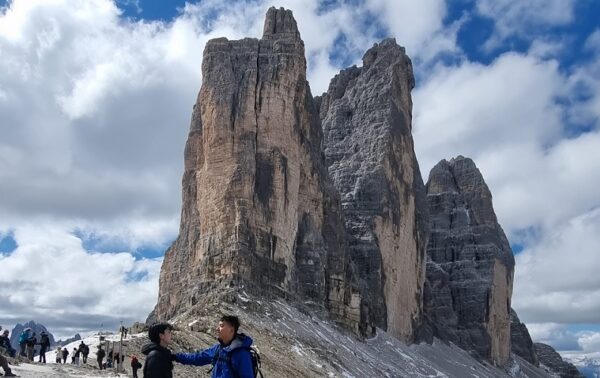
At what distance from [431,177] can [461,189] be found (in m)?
5.95

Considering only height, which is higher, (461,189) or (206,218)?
(461,189)

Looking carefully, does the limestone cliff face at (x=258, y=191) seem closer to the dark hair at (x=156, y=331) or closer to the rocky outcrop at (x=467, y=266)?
the rocky outcrop at (x=467, y=266)

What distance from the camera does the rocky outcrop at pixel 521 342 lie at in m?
132

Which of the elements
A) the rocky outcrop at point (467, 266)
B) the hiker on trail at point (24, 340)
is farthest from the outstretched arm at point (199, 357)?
the rocky outcrop at point (467, 266)

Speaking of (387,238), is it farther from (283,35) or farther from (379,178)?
(283,35)

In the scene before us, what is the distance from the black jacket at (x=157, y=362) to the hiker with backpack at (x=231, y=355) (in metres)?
0.27

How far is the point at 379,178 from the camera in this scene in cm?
8862

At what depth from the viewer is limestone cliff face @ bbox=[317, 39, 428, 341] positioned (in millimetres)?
83375

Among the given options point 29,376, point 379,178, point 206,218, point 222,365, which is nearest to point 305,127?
point 206,218

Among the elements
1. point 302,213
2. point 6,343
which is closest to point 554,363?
point 302,213

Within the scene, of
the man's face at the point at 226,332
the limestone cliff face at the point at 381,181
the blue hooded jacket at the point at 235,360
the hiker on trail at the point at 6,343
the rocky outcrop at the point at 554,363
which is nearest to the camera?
the blue hooded jacket at the point at 235,360

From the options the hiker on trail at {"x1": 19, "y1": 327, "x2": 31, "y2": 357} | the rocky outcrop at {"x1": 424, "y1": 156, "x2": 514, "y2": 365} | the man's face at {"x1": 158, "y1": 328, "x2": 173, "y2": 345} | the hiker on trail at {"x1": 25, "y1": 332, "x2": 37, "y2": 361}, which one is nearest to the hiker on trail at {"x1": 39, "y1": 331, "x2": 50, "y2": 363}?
the hiker on trail at {"x1": 25, "y1": 332, "x2": 37, "y2": 361}

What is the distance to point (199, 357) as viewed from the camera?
8.45 metres

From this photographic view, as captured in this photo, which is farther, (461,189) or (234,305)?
(461,189)
